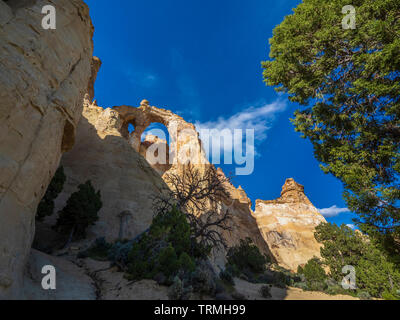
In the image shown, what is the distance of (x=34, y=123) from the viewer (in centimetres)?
620

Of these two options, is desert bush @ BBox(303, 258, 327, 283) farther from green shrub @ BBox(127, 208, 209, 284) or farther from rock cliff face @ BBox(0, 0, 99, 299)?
rock cliff face @ BBox(0, 0, 99, 299)

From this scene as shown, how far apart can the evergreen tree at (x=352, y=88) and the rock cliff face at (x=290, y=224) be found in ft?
134

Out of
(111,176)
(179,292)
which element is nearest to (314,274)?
(179,292)

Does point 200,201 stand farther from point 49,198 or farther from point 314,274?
point 314,274

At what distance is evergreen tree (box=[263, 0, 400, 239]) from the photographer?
6.81m

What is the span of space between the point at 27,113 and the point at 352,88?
1127cm

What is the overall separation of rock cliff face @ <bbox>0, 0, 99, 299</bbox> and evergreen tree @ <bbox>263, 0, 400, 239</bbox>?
939 centimetres

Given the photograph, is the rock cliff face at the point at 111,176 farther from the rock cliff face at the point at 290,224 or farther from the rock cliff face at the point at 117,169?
the rock cliff face at the point at 290,224

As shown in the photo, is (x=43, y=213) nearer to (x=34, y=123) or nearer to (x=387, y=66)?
(x=34, y=123)

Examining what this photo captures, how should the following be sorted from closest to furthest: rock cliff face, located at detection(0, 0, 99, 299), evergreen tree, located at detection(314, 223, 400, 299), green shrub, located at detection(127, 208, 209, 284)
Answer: rock cliff face, located at detection(0, 0, 99, 299) → green shrub, located at detection(127, 208, 209, 284) → evergreen tree, located at detection(314, 223, 400, 299)

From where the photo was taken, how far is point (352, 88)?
7.72 m

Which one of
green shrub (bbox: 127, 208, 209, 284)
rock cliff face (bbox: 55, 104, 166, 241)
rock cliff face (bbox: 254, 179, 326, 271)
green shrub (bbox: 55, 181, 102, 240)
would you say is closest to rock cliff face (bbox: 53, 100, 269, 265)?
rock cliff face (bbox: 55, 104, 166, 241)

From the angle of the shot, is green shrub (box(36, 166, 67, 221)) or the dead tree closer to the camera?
the dead tree
